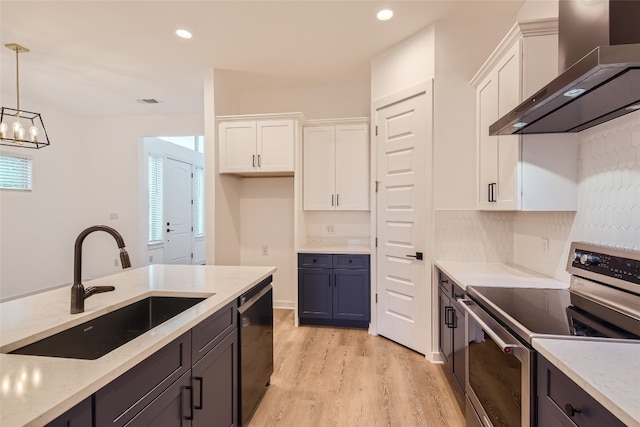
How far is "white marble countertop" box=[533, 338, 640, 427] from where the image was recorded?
0.74 meters

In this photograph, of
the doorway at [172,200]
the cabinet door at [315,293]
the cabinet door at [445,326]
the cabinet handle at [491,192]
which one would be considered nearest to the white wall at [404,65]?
the cabinet handle at [491,192]

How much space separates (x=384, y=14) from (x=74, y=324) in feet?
10.1

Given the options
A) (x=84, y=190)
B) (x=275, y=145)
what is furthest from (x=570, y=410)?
(x=84, y=190)

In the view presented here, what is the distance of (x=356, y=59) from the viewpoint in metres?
3.52

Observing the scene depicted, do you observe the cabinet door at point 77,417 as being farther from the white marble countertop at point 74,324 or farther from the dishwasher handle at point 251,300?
the dishwasher handle at point 251,300

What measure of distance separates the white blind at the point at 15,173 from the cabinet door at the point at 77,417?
5.37m

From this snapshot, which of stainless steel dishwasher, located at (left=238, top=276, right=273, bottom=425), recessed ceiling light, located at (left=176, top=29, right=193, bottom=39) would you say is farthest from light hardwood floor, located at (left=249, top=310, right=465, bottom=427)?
recessed ceiling light, located at (left=176, top=29, right=193, bottom=39)

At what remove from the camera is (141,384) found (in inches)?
40.0

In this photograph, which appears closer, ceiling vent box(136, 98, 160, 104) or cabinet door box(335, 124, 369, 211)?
cabinet door box(335, 124, 369, 211)

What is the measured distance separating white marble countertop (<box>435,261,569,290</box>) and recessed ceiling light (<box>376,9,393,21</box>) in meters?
2.21

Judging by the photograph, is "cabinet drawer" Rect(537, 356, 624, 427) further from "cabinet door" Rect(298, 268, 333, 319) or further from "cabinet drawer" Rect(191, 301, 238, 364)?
"cabinet door" Rect(298, 268, 333, 319)

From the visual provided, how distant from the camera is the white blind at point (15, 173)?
443 centimetres

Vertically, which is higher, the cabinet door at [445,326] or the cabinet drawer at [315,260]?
the cabinet drawer at [315,260]

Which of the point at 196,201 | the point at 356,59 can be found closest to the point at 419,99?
the point at 356,59
